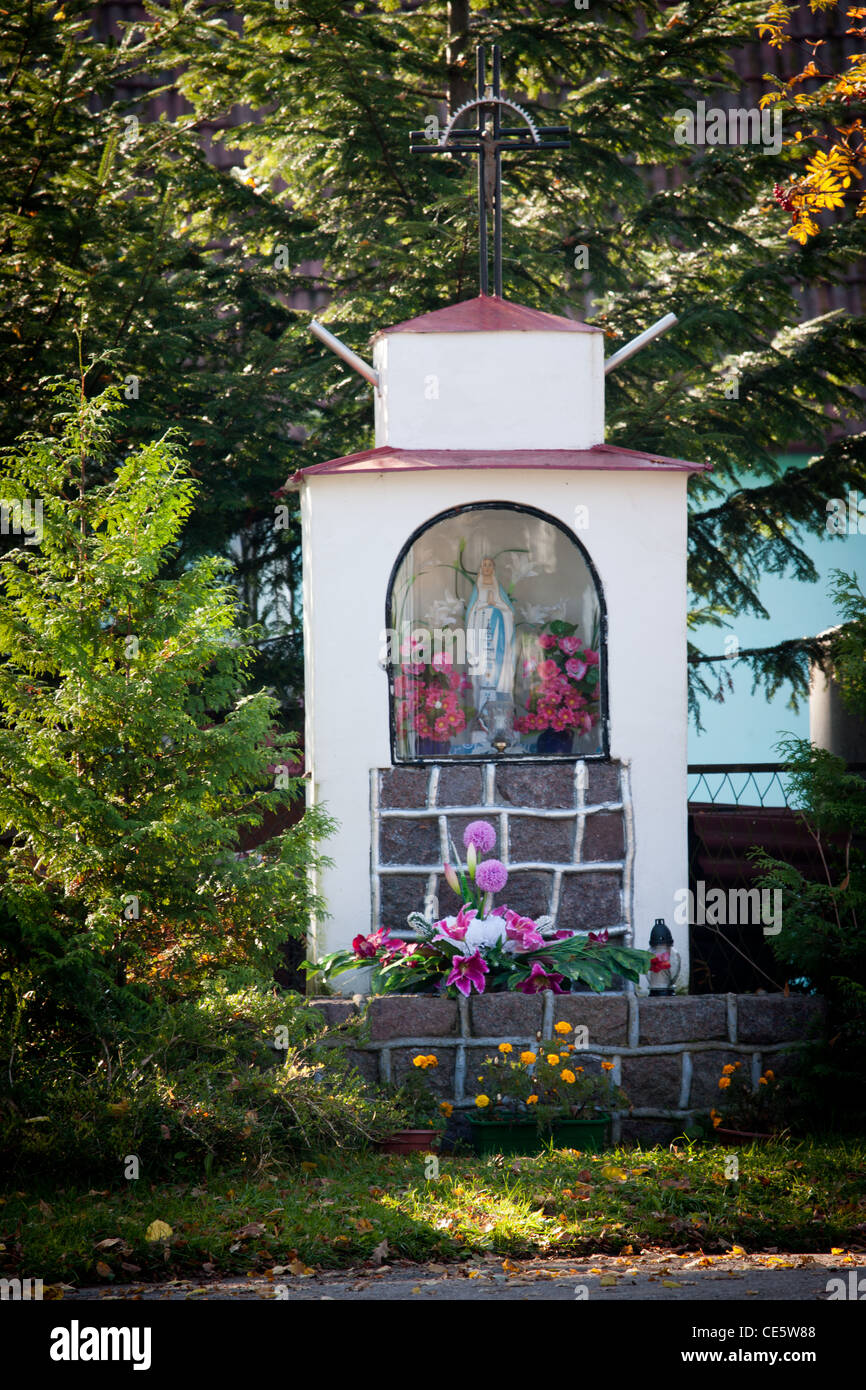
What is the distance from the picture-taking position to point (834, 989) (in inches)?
276

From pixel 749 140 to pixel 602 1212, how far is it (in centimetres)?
781

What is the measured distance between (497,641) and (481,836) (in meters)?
1.31

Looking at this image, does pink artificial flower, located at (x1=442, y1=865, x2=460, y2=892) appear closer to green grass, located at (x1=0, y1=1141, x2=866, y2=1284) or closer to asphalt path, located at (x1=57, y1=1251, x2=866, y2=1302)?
green grass, located at (x1=0, y1=1141, x2=866, y2=1284)

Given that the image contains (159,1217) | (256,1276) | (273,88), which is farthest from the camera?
(273,88)

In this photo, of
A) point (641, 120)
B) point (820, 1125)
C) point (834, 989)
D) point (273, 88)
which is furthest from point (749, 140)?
point (820, 1125)

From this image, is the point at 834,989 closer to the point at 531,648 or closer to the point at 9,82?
the point at 531,648

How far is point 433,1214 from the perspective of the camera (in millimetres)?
5254

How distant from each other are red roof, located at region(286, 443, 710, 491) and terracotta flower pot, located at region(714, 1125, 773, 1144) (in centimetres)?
333

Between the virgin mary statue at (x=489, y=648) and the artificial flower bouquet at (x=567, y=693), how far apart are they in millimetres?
214

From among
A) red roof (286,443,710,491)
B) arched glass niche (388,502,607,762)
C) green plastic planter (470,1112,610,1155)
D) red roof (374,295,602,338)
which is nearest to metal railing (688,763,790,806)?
arched glass niche (388,502,607,762)

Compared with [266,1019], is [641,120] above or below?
above

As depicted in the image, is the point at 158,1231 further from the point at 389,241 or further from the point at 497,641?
the point at 389,241

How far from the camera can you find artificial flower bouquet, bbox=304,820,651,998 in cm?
700

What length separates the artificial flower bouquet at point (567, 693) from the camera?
7.95 meters
